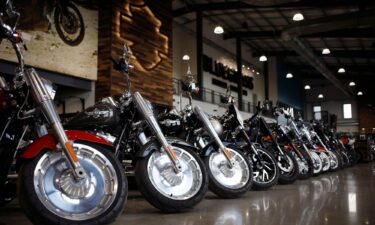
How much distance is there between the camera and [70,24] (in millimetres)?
9461

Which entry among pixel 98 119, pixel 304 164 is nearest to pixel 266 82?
pixel 304 164

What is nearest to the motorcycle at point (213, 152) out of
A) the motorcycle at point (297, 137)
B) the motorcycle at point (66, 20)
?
the motorcycle at point (297, 137)

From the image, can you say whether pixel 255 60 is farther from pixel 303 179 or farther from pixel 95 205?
pixel 95 205

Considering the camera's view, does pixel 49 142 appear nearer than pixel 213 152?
Yes

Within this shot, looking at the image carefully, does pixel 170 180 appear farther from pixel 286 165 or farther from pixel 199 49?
pixel 199 49

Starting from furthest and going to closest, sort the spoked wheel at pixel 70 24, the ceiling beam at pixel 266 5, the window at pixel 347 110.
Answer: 1. the window at pixel 347 110
2. the ceiling beam at pixel 266 5
3. the spoked wheel at pixel 70 24

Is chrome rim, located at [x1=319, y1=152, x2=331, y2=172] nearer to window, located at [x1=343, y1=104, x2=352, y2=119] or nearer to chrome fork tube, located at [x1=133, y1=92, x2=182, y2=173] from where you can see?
chrome fork tube, located at [x1=133, y1=92, x2=182, y2=173]

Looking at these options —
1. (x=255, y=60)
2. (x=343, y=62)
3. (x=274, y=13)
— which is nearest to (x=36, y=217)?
(x=274, y=13)

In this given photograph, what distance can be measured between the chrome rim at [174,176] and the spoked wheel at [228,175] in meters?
0.66

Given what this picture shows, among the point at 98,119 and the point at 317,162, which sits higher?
the point at 98,119

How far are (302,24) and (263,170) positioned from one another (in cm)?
950

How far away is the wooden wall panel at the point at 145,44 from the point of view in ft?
33.3

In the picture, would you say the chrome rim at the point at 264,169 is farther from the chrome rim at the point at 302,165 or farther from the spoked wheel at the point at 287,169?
the chrome rim at the point at 302,165

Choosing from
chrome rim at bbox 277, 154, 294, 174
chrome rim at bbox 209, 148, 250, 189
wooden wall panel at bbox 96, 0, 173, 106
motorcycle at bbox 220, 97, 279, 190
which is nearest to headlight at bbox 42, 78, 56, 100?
chrome rim at bbox 209, 148, 250, 189
